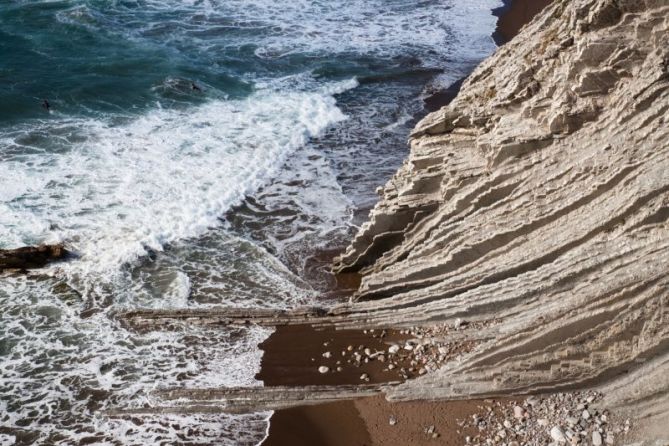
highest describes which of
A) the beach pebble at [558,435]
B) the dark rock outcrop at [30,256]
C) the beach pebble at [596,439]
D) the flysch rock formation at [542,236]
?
the flysch rock formation at [542,236]

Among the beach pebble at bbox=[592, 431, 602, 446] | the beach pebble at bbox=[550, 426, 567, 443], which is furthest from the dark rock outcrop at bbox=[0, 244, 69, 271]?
the beach pebble at bbox=[592, 431, 602, 446]

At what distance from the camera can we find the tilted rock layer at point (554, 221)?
306 inches

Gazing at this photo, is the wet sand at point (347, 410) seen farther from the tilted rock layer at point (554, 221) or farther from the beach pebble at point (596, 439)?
the beach pebble at point (596, 439)

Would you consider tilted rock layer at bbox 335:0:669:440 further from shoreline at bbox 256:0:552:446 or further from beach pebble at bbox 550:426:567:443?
beach pebble at bbox 550:426:567:443

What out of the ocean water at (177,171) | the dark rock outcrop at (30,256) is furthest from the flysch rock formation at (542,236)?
the dark rock outcrop at (30,256)

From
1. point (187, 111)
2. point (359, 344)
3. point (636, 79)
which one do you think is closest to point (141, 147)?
point (187, 111)

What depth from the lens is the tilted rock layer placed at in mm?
7766

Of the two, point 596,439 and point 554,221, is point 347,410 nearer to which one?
point 596,439

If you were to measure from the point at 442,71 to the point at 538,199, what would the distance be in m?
14.6

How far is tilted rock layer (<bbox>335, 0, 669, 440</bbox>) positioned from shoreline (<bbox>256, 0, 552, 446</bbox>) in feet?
0.93

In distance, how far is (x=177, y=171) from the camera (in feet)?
52.7

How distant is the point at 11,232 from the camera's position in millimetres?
13516

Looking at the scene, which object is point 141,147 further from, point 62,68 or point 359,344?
point 359,344

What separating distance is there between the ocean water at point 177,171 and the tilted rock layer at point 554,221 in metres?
2.62
